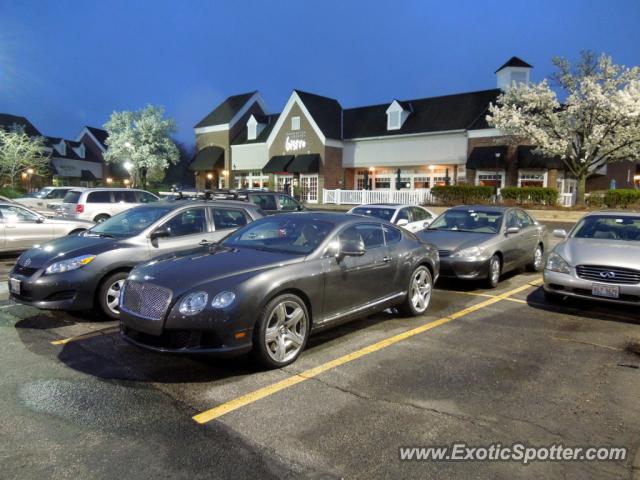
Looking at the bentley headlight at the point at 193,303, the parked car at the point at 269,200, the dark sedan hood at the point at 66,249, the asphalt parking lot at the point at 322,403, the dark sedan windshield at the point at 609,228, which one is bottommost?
the asphalt parking lot at the point at 322,403

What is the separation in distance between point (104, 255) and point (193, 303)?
8.18 ft

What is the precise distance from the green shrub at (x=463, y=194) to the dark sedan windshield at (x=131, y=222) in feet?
80.7

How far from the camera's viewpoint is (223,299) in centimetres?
427

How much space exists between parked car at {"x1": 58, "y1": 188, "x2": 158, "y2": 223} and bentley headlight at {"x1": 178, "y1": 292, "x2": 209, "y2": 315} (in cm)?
1232

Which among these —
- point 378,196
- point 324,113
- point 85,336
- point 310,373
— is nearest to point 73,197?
point 85,336

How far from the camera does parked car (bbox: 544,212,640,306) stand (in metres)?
6.42

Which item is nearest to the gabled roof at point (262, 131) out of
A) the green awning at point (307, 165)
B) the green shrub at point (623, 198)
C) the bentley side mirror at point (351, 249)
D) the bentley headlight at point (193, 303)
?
the green awning at point (307, 165)

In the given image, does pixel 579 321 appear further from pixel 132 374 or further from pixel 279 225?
pixel 132 374

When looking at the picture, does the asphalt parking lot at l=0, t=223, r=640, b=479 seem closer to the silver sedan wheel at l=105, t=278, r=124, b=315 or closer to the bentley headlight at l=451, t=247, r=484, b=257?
the silver sedan wheel at l=105, t=278, r=124, b=315

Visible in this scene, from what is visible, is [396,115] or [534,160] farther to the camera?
[396,115]

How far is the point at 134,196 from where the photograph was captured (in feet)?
55.0

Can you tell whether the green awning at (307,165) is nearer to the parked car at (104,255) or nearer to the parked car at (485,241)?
the parked car at (485,241)

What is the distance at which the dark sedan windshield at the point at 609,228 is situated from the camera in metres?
7.54

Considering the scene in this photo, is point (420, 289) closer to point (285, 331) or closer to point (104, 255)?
point (285, 331)
